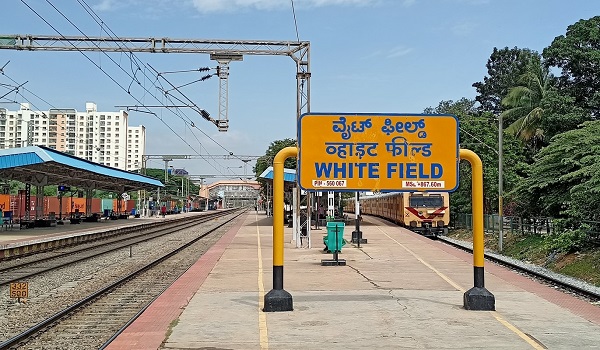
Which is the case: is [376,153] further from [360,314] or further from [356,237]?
[356,237]

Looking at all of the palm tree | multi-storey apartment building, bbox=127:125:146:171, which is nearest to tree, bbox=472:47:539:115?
the palm tree

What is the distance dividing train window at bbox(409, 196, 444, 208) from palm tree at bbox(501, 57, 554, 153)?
13.2 metres

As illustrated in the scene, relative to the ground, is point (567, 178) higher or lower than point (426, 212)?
higher

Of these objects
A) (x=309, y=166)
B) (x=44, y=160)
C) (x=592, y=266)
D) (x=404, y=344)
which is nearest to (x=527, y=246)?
(x=592, y=266)

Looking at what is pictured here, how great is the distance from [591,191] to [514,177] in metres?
22.6

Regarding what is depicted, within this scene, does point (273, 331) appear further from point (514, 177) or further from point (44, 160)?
point (514, 177)

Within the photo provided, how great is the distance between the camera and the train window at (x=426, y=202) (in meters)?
38.3

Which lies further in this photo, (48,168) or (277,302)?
(48,168)

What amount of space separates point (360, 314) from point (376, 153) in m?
2.72

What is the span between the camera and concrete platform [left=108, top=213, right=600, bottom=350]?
8.40 metres

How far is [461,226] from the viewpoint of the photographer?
4053 cm

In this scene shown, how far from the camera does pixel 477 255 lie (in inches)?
436

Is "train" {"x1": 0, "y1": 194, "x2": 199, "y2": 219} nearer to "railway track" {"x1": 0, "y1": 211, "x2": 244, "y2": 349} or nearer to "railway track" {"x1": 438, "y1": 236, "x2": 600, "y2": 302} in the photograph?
"railway track" {"x1": 0, "y1": 211, "x2": 244, "y2": 349}

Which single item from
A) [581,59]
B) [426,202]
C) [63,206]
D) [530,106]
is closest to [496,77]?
[530,106]
